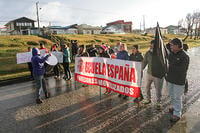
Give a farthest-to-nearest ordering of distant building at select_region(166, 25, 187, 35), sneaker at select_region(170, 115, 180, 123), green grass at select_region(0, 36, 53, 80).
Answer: distant building at select_region(166, 25, 187, 35) < green grass at select_region(0, 36, 53, 80) < sneaker at select_region(170, 115, 180, 123)

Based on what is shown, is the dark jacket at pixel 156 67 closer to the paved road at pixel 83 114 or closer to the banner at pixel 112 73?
the banner at pixel 112 73

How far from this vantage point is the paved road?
3.79 m

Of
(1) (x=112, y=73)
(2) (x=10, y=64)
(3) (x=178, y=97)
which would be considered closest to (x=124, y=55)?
(1) (x=112, y=73)

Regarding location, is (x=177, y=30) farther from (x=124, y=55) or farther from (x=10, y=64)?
(x=124, y=55)

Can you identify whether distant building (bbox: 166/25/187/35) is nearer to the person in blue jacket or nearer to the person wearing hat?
the person wearing hat

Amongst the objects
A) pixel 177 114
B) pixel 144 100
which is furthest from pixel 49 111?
pixel 177 114

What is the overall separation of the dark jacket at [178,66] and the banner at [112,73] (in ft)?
2.67

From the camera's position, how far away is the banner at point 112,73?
14.6ft

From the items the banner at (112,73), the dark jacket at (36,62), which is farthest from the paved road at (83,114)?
the dark jacket at (36,62)

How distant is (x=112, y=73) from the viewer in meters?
5.07

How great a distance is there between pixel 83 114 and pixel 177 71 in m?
2.83

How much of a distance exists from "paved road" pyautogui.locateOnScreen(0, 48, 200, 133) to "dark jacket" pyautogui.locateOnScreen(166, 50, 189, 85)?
1053 millimetres

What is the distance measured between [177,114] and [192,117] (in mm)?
484

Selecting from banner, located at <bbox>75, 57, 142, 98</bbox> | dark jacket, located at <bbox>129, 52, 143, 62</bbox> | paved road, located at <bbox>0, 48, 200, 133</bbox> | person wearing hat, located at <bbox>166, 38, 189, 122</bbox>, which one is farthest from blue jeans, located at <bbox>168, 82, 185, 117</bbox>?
dark jacket, located at <bbox>129, 52, 143, 62</bbox>
